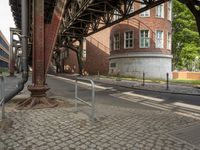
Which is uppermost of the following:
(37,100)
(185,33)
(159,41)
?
(185,33)

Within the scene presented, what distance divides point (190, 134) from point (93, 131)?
2176 mm

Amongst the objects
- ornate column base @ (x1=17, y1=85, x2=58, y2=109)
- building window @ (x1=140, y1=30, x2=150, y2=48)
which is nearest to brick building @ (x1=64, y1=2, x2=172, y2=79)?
building window @ (x1=140, y1=30, x2=150, y2=48)

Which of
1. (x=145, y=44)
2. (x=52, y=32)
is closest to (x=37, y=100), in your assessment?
(x=52, y=32)

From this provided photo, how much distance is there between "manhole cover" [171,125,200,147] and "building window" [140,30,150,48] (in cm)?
2401

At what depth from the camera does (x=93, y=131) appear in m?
5.24

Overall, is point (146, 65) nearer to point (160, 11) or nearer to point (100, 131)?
point (160, 11)

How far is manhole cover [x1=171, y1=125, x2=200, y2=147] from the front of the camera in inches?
188

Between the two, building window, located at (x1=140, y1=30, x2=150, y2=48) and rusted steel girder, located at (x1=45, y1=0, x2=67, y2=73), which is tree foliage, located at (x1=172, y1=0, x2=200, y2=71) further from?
rusted steel girder, located at (x1=45, y1=0, x2=67, y2=73)

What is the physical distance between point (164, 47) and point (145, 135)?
2626 cm

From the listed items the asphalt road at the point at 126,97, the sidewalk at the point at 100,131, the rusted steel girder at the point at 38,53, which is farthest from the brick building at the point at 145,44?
the sidewalk at the point at 100,131

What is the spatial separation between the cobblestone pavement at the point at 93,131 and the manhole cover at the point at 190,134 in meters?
0.17

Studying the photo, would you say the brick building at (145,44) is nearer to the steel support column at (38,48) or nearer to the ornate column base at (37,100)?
the steel support column at (38,48)

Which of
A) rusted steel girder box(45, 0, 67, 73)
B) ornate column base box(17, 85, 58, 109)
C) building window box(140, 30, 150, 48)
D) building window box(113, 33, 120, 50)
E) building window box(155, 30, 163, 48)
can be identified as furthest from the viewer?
building window box(113, 33, 120, 50)

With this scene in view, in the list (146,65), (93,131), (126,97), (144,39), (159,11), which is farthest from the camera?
(159,11)
